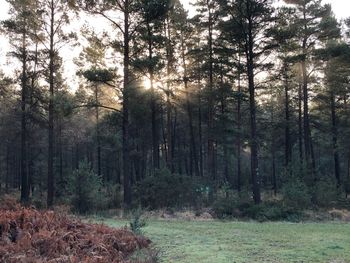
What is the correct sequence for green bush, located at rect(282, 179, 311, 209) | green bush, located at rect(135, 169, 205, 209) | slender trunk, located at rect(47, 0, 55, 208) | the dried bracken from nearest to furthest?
the dried bracken → green bush, located at rect(282, 179, 311, 209) → green bush, located at rect(135, 169, 205, 209) → slender trunk, located at rect(47, 0, 55, 208)

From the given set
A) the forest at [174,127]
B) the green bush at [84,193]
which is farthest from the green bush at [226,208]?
the green bush at [84,193]

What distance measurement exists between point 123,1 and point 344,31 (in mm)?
17741

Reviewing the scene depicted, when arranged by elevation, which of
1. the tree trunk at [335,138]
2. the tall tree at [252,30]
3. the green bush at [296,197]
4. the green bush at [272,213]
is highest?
the tall tree at [252,30]

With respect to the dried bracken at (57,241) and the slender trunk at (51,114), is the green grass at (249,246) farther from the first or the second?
the slender trunk at (51,114)

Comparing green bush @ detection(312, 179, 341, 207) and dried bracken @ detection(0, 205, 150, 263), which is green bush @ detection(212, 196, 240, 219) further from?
dried bracken @ detection(0, 205, 150, 263)

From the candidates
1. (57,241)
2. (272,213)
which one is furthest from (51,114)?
(57,241)

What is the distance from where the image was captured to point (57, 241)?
6.77 m

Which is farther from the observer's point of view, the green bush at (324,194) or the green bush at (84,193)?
the green bush at (324,194)

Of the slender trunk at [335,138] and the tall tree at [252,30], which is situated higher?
the tall tree at [252,30]

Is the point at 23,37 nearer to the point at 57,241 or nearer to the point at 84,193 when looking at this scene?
the point at 84,193

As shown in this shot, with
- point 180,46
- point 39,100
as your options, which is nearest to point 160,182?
point 39,100

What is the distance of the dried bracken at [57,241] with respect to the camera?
5930 mm

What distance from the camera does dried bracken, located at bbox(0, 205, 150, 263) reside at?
5930 mm

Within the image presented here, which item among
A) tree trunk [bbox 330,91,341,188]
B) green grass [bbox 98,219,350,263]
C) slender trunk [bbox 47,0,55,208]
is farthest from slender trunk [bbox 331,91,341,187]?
green grass [bbox 98,219,350,263]
